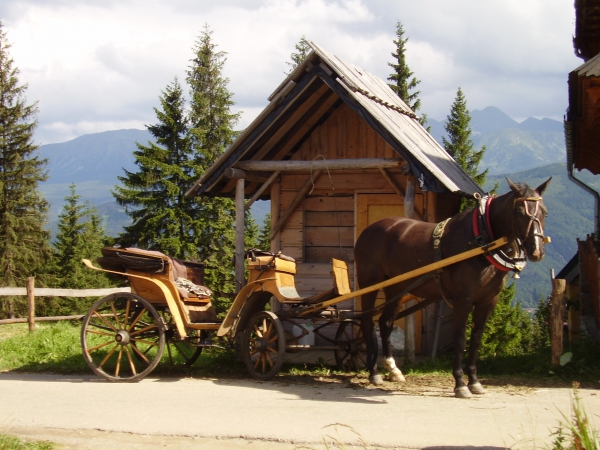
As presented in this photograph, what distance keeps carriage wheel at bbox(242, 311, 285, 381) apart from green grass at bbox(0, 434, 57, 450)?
3.67 m

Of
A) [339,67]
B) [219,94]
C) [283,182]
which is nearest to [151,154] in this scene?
[219,94]

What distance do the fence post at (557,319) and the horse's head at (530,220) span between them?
226 centimetres

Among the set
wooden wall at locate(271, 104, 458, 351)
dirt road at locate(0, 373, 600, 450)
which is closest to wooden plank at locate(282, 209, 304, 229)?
wooden wall at locate(271, 104, 458, 351)

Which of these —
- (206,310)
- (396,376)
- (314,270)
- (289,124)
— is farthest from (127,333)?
(289,124)

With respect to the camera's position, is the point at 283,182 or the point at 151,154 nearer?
the point at 283,182

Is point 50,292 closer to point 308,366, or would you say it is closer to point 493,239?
point 308,366

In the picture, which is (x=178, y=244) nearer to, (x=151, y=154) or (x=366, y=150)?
(x=151, y=154)

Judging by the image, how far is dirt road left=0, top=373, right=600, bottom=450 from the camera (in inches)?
245

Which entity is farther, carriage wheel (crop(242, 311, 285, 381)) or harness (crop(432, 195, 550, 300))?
carriage wheel (crop(242, 311, 285, 381))

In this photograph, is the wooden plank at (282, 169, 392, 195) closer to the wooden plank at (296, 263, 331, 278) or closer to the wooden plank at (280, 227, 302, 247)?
the wooden plank at (280, 227, 302, 247)

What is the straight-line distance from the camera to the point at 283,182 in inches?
515

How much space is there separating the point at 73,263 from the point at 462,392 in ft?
103

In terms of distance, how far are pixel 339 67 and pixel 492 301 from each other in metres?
4.22

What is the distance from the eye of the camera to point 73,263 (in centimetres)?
3662
